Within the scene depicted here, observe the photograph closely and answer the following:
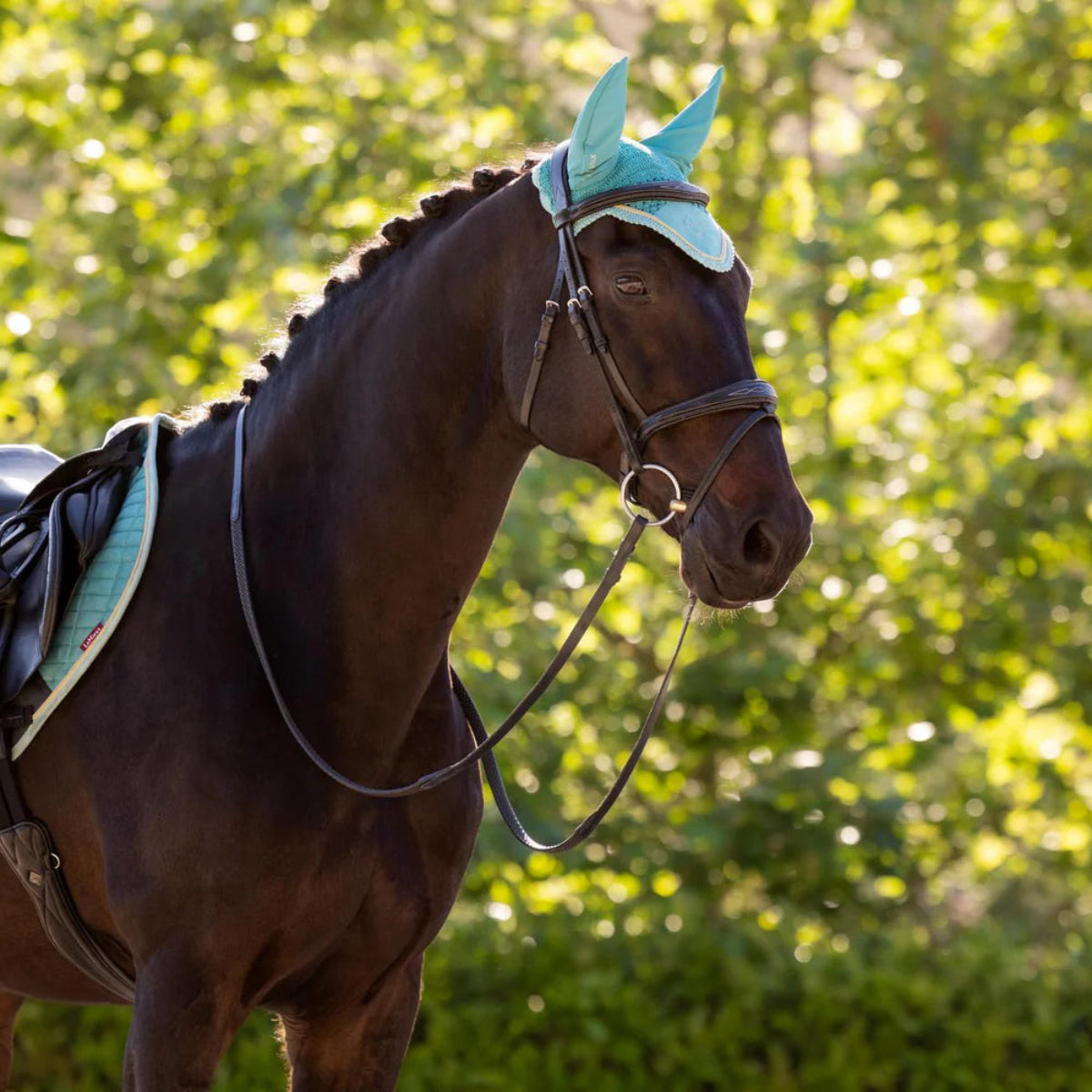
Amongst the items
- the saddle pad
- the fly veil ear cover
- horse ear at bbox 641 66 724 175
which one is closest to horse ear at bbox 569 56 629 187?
the fly veil ear cover

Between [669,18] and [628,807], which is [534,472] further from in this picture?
[669,18]

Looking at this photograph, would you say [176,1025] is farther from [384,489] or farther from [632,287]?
[632,287]

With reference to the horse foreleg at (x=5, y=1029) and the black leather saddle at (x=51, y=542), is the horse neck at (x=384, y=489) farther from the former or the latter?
the horse foreleg at (x=5, y=1029)

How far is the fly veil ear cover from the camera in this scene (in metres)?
2.39

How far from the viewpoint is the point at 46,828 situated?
2646 millimetres

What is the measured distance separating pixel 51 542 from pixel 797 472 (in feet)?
15.2

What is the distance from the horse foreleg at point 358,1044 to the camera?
2760 mm

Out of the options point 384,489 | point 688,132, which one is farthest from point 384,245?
point 688,132

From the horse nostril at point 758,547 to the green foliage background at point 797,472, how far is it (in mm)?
3755

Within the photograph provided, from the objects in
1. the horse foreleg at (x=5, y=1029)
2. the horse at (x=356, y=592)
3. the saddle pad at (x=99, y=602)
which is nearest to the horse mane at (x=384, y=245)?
the horse at (x=356, y=592)

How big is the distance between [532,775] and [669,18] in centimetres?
384

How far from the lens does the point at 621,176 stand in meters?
2.46


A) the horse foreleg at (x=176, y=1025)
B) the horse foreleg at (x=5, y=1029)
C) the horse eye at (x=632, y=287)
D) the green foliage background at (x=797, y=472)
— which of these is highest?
the horse eye at (x=632, y=287)

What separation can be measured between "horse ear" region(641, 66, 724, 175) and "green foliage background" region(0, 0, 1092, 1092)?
357cm
